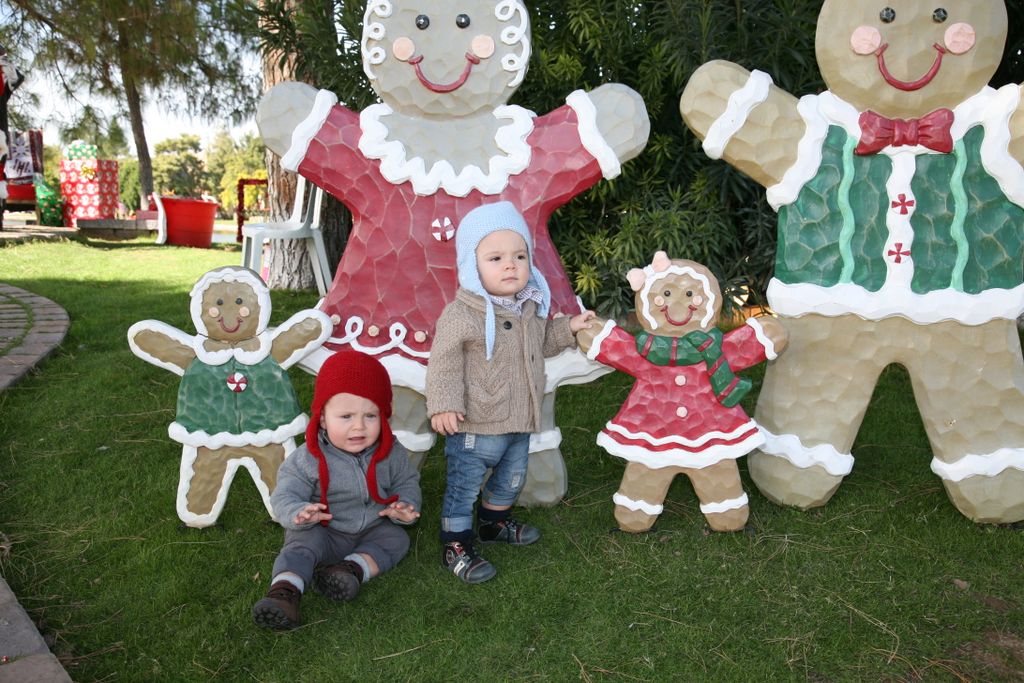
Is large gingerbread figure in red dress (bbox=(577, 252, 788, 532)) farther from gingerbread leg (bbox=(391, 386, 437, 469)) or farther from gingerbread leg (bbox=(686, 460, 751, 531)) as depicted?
gingerbread leg (bbox=(391, 386, 437, 469))

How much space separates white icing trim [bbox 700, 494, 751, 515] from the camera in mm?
2752

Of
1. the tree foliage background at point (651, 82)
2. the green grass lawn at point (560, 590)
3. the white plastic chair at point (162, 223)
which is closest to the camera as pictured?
the green grass lawn at point (560, 590)

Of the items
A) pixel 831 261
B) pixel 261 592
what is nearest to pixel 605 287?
pixel 831 261

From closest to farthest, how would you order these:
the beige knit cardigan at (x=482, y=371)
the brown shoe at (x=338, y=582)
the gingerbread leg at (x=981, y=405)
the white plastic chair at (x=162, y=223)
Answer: the brown shoe at (x=338, y=582), the beige knit cardigan at (x=482, y=371), the gingerbread leg at (x=981, y=405), the white plastic chair at (x=162, y=223)

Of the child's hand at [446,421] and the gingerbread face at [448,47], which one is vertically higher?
the gingerbread face at [448,47]

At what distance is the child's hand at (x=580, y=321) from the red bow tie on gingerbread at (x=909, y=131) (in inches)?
38.8

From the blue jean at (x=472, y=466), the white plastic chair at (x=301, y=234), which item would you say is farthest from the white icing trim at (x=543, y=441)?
the white plastic chair at (x=301, y=234)

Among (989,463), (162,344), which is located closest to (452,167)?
(162,344)

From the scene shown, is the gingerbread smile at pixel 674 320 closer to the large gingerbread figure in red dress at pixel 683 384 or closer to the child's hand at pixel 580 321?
the large gingerbread figure in red dress at pixel 683 384

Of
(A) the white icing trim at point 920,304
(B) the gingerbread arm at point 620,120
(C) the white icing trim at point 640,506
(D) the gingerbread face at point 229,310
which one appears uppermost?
(B) the gingerbread arm at point 620,120

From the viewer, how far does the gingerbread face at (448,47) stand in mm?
2836

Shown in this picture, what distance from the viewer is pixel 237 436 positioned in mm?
2764

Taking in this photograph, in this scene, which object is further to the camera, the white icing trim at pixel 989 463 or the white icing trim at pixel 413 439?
the white icing trim at pixel 413 439

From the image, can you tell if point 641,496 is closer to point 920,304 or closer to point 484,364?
point 484,364
